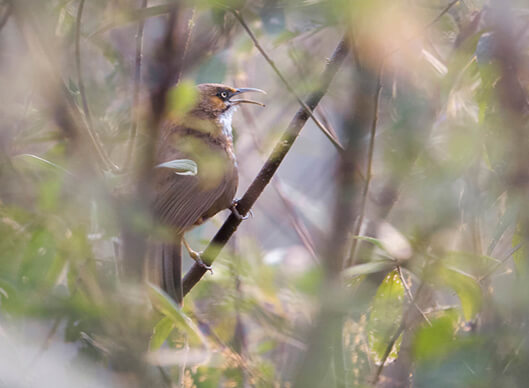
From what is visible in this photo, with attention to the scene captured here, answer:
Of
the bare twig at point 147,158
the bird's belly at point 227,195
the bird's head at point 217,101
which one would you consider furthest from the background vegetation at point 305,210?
the bird's head at point 217,101

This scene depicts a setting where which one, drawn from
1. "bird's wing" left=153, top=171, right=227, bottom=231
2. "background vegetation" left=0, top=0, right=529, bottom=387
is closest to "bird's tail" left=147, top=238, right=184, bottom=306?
"background vegetation" left=0, top=0, right=529, bottom=387

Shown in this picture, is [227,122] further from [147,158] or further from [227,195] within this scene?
[147,158]

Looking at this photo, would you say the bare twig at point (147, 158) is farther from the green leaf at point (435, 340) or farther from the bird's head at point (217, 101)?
the bird's head at point (217, 101)

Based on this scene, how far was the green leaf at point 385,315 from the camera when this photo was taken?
181 cm

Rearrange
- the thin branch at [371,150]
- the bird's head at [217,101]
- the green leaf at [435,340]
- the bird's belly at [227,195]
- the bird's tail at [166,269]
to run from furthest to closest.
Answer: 1. the bird's head at [217,101]
2. the bird's belly at [227,195]
3. the bird's tail at [166,269]
4. the thin branch at [371,150]
5. the green leaf at [435,340]

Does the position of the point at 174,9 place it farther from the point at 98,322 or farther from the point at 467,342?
the point at 467,342

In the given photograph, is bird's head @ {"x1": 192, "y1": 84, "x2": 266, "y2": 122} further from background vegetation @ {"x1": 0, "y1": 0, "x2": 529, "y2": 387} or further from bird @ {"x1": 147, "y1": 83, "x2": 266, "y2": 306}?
background vegetation @ {"x1": 0, "y1": 0, "x2": 529, "y2": 387}

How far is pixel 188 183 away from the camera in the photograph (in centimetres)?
293

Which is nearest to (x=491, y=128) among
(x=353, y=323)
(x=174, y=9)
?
(x=353, y=323)

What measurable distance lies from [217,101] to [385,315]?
219 centimetres

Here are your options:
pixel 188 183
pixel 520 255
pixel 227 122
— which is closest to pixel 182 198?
pixel 188 183

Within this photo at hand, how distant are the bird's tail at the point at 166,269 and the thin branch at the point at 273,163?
0.12m

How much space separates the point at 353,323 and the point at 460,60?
1104 mm

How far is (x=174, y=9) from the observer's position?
4.08ft
